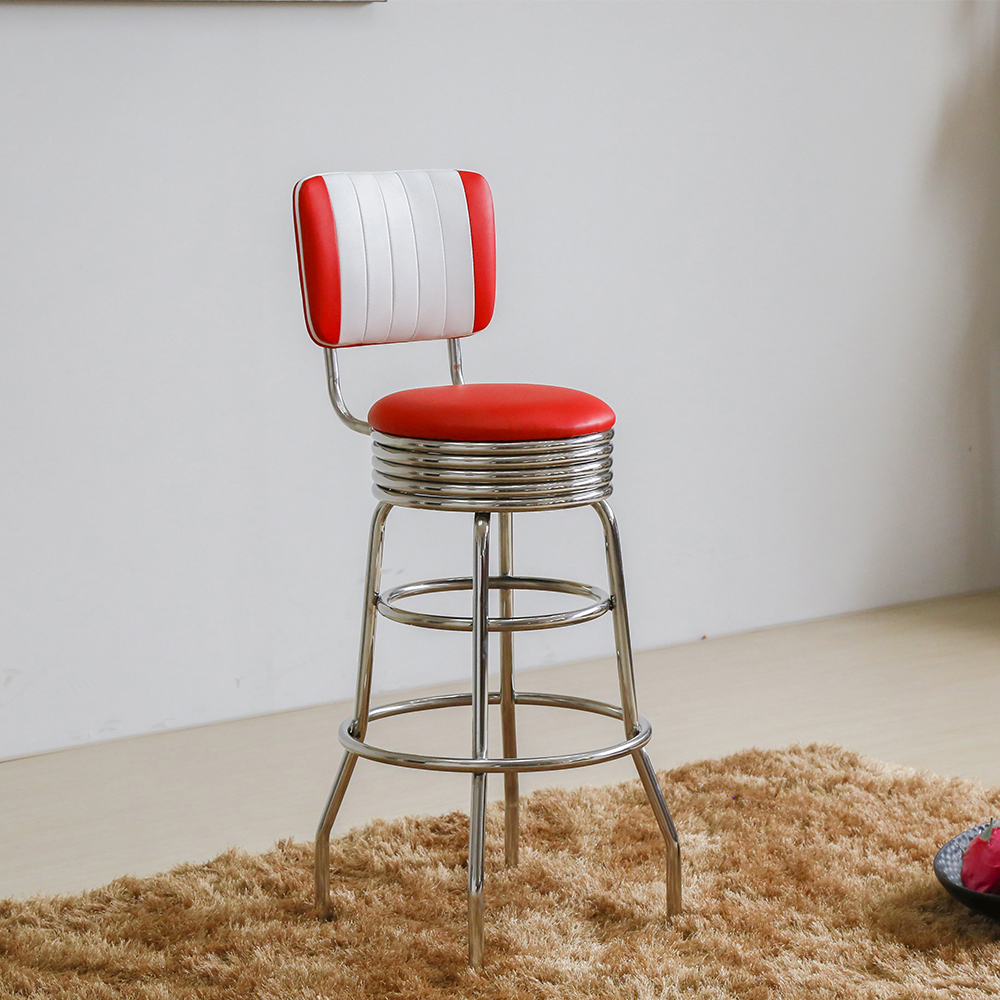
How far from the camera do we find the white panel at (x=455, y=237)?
5.98 ft

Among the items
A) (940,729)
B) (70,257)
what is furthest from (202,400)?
(940,729)

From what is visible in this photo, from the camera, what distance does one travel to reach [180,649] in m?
2.73

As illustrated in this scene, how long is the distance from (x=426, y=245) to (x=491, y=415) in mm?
347

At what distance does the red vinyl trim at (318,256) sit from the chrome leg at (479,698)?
1.10 ft

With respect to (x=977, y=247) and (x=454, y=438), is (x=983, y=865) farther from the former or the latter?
(x=977, y=247)

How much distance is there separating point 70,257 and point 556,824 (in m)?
1.42

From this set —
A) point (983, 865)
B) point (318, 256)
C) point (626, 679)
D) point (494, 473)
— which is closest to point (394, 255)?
point (318, 256)

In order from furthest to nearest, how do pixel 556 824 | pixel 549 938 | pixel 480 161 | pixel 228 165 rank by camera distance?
1. pixel 480 161
2. pixel 228 165
3. pixel 556 824
4. pixel 549 938

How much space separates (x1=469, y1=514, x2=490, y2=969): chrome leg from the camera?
1.60 meters

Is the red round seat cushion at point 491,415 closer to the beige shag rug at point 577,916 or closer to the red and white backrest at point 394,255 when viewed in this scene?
the red and white backrest at point 394,255

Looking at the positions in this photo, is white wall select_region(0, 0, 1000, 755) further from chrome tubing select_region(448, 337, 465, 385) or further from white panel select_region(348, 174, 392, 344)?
white panel select_region(348, 174, 392, 344)

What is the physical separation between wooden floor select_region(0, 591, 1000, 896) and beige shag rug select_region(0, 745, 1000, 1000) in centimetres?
17

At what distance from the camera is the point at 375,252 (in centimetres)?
174

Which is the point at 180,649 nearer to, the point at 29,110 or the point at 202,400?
the point at 202,400
